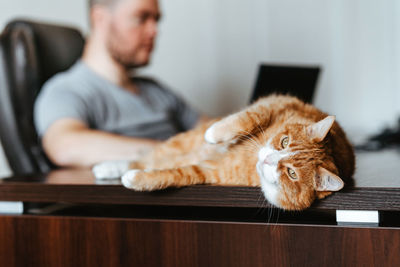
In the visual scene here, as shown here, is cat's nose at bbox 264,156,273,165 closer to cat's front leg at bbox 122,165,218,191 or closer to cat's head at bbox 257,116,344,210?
cat's head at bbox 257,116,344,210

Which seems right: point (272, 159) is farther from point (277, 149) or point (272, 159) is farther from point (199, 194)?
point (199, 194)

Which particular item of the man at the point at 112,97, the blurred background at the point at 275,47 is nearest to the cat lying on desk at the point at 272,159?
the man at the point at 112,97

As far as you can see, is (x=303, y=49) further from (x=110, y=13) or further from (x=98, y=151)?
(x=98, y=151)

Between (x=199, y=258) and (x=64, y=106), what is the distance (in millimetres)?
1007

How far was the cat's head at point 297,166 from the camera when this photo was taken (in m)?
0.66

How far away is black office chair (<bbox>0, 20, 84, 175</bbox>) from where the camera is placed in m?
1.35

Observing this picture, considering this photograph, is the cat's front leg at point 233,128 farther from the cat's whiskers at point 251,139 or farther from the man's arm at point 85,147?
the man's arm at point 85,147

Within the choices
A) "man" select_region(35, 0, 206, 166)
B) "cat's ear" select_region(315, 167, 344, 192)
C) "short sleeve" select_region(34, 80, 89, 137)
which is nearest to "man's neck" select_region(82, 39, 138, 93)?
"man" select_region(35, 0, 206, 166)

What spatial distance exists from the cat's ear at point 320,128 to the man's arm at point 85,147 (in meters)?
0.69

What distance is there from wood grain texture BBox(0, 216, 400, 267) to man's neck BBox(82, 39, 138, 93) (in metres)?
1.09

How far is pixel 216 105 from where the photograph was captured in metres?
2.80

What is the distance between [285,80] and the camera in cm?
140

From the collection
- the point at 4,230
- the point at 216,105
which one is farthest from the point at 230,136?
the point at 216,105

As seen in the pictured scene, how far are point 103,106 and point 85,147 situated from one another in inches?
14.7
